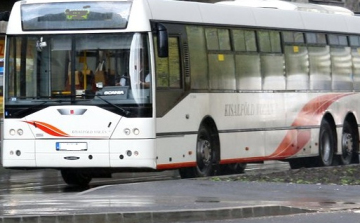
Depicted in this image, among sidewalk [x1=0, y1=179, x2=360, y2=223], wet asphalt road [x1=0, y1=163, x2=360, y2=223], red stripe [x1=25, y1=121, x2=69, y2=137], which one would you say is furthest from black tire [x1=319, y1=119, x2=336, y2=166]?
sidewalk [x1=0, y1=179, x2=360, y2=223]

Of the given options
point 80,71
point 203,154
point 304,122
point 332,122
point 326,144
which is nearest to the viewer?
point 80,71

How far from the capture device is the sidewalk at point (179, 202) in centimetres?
1427

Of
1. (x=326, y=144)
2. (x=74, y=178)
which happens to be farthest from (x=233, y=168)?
(x=74, y=178)

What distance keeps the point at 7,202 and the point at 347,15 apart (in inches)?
576

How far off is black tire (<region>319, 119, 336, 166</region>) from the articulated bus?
8.38 feet

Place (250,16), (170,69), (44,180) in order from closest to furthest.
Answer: (170,69) < (44,180) < (250,16)

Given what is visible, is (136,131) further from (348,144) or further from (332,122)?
(348,144)

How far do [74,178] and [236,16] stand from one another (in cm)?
438

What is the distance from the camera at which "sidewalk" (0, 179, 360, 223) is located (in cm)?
1427

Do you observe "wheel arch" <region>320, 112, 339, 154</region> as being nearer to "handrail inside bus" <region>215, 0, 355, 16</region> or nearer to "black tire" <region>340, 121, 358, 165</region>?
"black tire" <region>340, 121, 358, 165</region>

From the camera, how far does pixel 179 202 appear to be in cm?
1566

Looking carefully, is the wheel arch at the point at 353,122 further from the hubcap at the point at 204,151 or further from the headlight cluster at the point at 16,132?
the headlight cluster at the point at 16,132

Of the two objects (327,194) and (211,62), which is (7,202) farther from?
(211,62)

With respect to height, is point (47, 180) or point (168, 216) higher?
point (47, 180)
